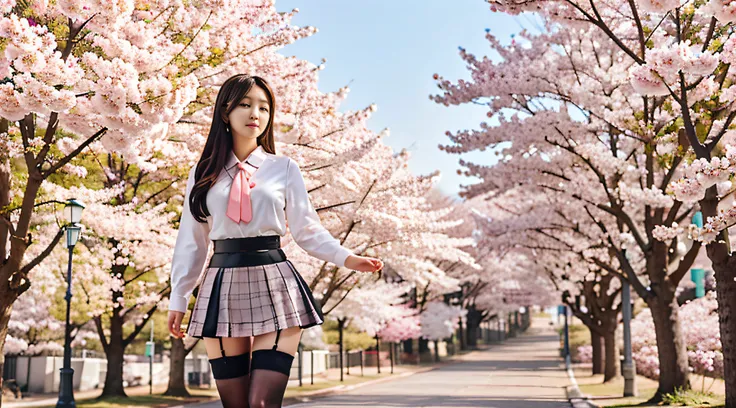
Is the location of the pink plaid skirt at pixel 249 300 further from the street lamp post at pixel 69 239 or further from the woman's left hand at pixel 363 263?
the street lamp post at pixel 69 239

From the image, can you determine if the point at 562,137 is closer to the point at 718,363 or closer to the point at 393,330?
the point at 718,363

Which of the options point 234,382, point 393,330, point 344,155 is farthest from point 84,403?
point 393,330

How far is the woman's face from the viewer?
12.8ft

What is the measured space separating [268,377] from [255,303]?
0.31 meters

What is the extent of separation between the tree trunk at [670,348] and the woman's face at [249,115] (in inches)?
641

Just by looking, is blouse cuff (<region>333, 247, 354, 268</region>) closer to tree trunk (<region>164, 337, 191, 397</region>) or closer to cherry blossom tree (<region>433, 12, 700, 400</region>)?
cherry blossom tree (<region>433, 12, 700, 400</region>)

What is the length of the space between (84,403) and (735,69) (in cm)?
1723

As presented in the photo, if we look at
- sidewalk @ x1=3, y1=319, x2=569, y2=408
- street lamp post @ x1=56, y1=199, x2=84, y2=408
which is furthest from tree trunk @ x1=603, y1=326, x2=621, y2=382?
street lamp post @ x1=56, y1=199, x2=84, y2=408

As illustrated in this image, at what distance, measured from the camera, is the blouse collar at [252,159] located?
3.87m

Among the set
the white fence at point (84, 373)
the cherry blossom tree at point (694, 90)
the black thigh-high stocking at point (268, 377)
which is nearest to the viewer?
the black thigh-high stocking at point (268, 377)

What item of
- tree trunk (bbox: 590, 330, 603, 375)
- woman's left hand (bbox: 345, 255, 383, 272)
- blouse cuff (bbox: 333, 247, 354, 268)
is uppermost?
blouse cuff (bbox: 333, 247, 354, 268)

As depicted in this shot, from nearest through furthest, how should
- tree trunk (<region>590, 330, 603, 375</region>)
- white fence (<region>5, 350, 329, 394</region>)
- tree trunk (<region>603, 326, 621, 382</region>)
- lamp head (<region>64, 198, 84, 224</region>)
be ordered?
lamp head (<region>64, 198, 84, 224</region>), tree trunk (<region>603, 326, 621, 382</region>), white fence (<region>5, 350, 329, 394</region>), tree trunk (<region>590, 330, 603, 375</region>)

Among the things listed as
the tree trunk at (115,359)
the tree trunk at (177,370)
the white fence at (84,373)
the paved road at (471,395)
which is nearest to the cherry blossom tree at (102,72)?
the tree trunk at (115,359)

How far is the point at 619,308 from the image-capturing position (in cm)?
2894
